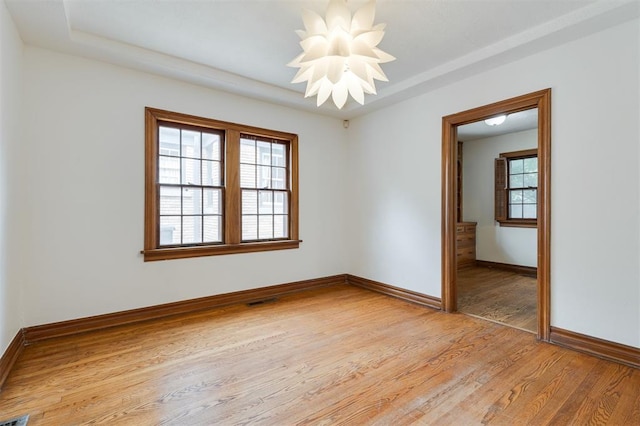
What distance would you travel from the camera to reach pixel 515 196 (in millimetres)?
6070

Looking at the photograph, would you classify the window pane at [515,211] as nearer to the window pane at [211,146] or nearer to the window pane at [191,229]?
the window pane at [211,146]

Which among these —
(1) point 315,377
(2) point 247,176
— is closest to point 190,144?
(2) point 247,176

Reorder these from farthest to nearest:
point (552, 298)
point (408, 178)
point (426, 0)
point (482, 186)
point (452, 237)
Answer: point (482, 186)
point (408, 178)
point (452, 237)
point (552, 298)
point (426, 0)

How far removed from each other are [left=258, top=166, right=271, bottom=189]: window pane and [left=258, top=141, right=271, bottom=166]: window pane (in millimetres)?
82

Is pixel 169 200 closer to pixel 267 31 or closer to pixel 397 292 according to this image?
pixel 267 31

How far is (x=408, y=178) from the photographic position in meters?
4.02

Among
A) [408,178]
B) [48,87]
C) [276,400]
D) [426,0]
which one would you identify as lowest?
[276,400]

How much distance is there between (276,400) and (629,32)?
366 cm

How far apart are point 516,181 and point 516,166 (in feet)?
0.96

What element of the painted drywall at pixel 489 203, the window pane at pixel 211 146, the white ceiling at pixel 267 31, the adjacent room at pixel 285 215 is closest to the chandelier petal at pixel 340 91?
the adjacent room at pixel 285 215

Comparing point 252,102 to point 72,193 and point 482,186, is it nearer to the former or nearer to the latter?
point 72,193

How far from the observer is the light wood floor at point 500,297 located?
→ 3.38 meters

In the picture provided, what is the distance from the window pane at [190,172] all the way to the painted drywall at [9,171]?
1.38 metres

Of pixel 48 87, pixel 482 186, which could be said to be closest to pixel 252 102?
pixel 48 87
